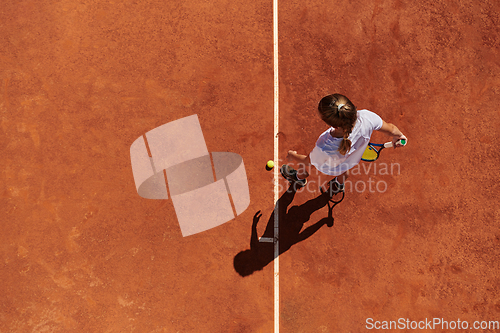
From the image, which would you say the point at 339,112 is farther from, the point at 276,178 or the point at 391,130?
the point at 276,178

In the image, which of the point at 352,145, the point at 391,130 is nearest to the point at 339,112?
the point at 352,145

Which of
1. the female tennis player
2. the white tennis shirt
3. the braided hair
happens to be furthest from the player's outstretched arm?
the braided hair

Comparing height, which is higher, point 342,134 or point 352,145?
point 342,134

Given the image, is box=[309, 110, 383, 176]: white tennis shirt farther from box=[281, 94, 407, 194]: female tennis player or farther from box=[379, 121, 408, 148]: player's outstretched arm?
box=[379, 121, 408, 148]: player's outstretched arm

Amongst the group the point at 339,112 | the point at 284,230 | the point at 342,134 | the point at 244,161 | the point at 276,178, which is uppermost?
the point at 339,112

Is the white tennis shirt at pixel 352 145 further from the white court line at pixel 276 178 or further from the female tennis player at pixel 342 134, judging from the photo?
the white court line at pixel 276 178

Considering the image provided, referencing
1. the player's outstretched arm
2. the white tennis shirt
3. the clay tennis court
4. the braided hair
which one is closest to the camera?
the braided hair
